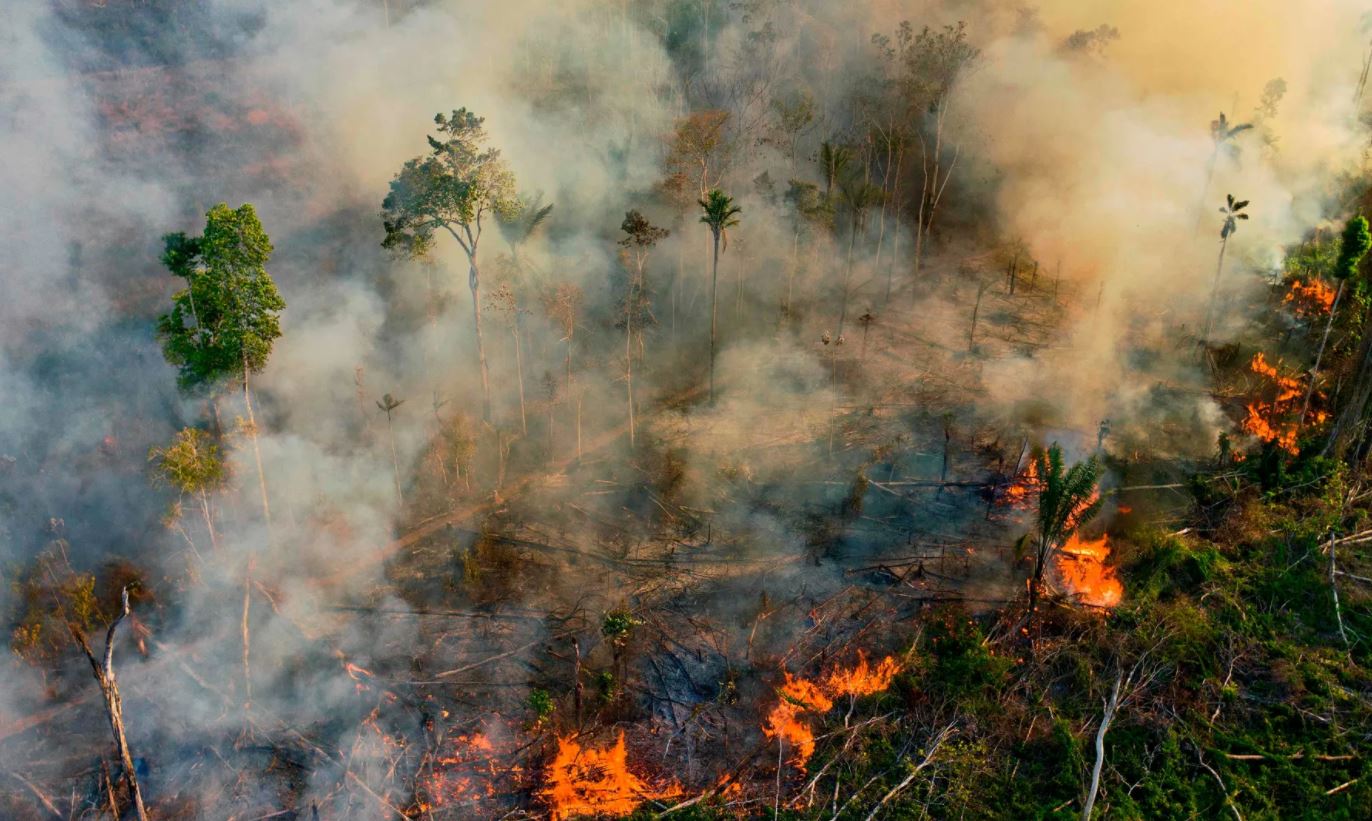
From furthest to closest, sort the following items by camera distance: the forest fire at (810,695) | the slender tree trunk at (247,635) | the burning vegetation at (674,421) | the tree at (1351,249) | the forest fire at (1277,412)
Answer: the forest fire at (1277,412)
the tree at (1351,249)
the slender tree trunk at (247,635)
the forest fire at (810,695)
the burning vegetation at (674,421)

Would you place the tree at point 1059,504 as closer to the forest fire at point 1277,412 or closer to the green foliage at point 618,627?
the green foliage at point 618,627

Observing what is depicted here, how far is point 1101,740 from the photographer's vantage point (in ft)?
48.2

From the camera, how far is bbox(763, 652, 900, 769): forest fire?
15.4 m

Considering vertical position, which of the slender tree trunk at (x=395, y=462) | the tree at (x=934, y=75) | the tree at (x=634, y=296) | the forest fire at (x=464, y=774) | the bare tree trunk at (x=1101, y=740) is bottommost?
the forest fire at (x=464, y=774)

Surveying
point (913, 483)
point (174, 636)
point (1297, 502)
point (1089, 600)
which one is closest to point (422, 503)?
point (174, 636)

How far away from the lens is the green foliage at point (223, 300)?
1770 centimetres

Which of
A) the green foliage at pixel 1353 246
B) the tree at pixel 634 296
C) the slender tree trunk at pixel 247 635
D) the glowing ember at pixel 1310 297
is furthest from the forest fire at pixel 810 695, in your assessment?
the glowing ember at pixel 1310 297

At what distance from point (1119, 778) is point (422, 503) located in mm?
15674

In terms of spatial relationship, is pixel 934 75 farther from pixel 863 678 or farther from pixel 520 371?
pixel 863 678

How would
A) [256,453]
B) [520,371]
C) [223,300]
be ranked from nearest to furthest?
[223,300] < [256,453] < [520,371]

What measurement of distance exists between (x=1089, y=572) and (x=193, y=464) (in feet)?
60.1

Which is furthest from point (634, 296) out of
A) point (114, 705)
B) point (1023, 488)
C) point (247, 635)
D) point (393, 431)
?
point (114, 705)

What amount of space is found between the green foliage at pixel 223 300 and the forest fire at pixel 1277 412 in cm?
2329

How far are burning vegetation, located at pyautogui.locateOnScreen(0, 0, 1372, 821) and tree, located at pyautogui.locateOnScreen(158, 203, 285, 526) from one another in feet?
0.40
